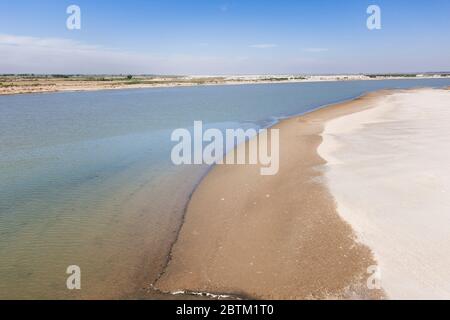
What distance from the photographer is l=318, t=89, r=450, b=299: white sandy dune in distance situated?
6.29 meters

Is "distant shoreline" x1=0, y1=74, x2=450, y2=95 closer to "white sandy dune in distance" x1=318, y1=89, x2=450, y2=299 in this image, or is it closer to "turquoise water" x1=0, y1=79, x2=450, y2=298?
"turquoise water" x1=0, y1=79, x2=450, y2=298

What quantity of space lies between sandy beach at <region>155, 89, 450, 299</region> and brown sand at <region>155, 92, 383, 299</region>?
23mm

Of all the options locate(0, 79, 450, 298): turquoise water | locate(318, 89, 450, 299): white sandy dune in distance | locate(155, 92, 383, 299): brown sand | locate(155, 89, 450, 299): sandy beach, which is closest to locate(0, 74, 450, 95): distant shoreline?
locate(0, 79, 450, 298): turquoise water

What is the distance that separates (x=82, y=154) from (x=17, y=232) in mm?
8780

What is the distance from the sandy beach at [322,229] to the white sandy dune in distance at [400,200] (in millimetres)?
24

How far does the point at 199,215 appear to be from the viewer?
33.4ft

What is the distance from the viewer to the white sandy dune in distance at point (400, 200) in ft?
20.6

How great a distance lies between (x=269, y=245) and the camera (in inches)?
312

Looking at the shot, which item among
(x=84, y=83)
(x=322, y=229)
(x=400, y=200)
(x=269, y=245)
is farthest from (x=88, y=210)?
(x=84, y=83)
